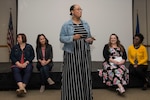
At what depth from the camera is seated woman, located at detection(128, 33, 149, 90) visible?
12.5 feet

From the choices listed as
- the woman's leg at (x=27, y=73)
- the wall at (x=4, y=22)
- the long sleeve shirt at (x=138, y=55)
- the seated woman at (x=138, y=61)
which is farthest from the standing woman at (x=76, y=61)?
the wall at (x=4, y=22)

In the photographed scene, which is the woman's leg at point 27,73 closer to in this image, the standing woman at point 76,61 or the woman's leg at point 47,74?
the woman's leg at point 47,74

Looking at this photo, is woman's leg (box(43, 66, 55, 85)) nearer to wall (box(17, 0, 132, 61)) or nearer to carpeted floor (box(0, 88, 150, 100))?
carpeted floor (box(0, 88, 150, 100))

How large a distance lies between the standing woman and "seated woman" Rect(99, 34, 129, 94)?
107 centimetres

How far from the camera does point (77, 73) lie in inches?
105

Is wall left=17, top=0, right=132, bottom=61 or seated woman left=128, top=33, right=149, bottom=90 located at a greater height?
wall left=17, top=0, right=132, bottom=61

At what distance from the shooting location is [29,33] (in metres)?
4.89

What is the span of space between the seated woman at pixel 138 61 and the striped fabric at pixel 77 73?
1.44m

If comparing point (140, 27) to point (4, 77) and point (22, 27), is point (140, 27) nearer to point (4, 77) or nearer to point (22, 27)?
point (22, 27)

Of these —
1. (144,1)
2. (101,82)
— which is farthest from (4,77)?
(144,1)

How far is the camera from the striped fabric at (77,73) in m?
2.65

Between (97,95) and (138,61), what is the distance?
102 cm

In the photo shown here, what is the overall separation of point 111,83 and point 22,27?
2.39 m

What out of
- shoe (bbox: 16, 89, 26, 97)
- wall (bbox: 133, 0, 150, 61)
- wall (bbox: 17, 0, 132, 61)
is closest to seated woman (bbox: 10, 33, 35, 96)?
shoe (bbox: 16, 89, 26, 97)
